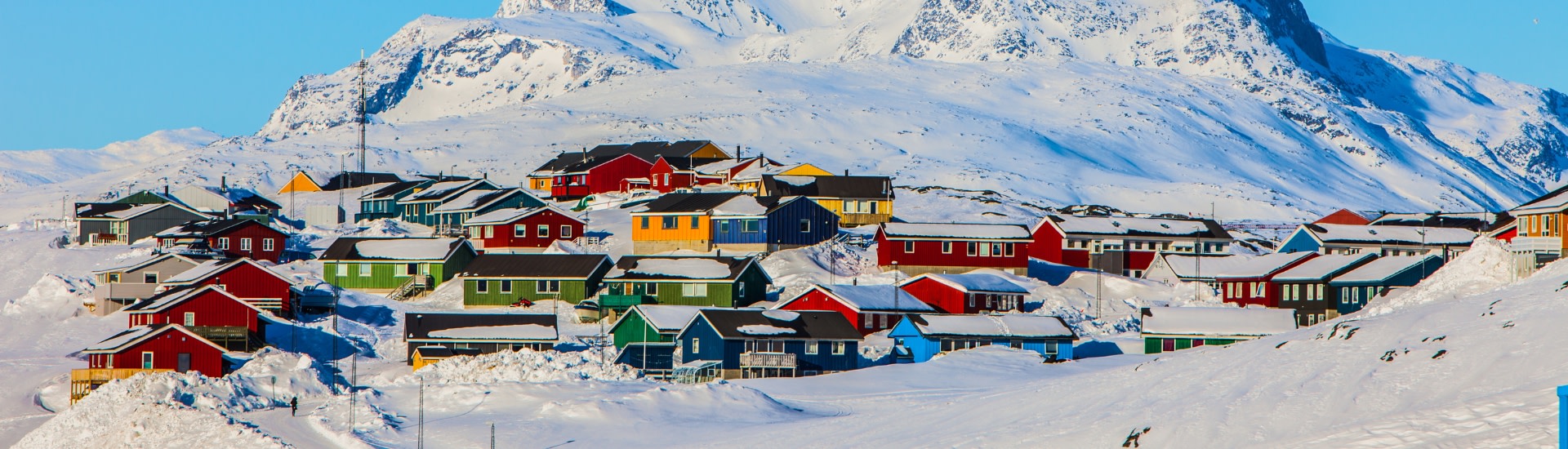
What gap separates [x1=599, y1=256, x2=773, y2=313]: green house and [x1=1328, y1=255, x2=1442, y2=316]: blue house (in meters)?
20.4

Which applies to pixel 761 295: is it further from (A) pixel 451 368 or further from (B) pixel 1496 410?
(B) pixel 1496 410

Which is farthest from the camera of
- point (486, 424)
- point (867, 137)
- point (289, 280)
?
point (867, 137)

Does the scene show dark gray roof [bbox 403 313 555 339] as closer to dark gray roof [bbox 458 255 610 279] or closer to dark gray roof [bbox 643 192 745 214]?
dark gray roof [bbox 458 255 610 279]

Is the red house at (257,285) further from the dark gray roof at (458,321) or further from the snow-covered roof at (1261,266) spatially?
the snow-covered roof at (1261,266)

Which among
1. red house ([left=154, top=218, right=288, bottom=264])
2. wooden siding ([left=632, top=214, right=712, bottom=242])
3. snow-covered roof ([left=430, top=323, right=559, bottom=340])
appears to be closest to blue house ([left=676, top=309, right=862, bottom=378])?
snow-covered roof ([left=430, top=323, right=559, bottom=340])

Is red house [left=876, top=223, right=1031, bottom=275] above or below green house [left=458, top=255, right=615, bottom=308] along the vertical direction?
above

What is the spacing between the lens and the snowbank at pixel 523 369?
1850 inches

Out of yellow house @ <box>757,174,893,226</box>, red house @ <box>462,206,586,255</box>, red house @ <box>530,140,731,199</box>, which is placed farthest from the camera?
red house @ <box>530,140,731,199</box>

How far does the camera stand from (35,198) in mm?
122000

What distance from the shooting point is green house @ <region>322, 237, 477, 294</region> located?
67.3 meters

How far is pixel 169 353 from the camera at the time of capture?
50969 millimetres

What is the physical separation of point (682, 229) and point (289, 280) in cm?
1911

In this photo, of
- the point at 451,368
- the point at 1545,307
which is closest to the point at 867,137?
the point at 451,368

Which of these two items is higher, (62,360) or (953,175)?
(953,175)
